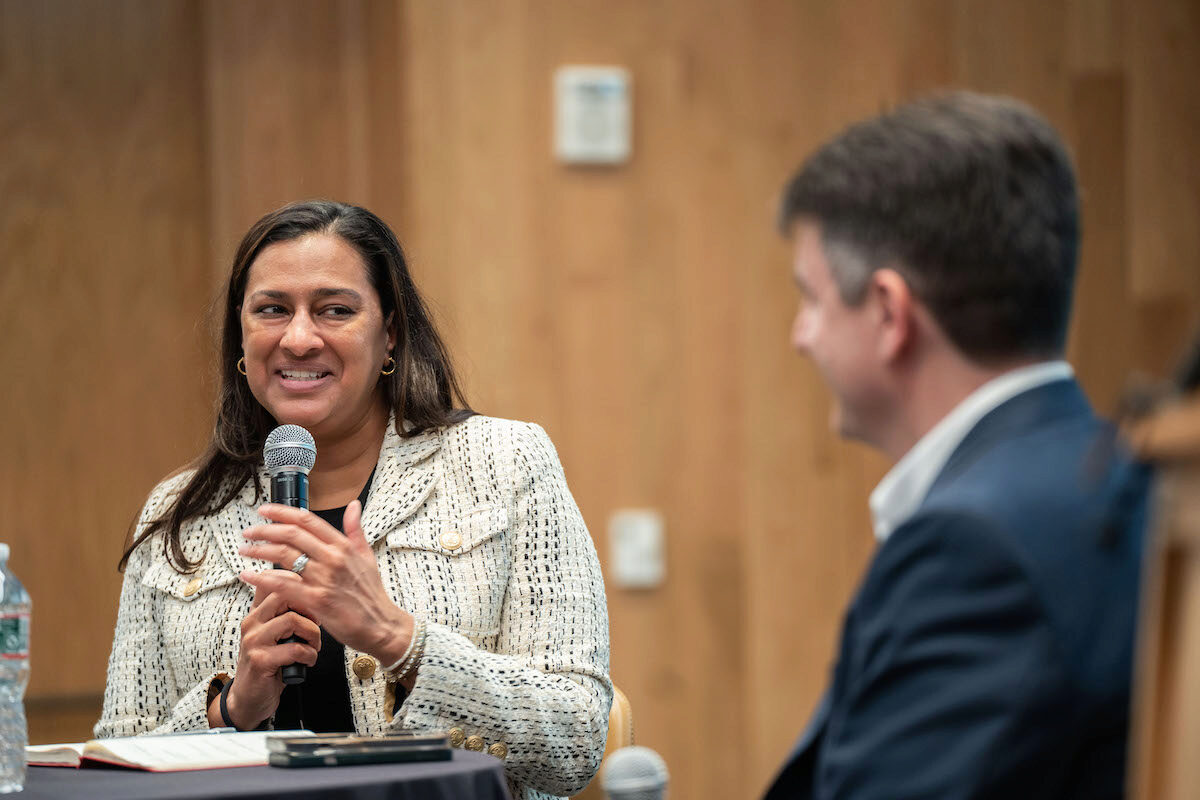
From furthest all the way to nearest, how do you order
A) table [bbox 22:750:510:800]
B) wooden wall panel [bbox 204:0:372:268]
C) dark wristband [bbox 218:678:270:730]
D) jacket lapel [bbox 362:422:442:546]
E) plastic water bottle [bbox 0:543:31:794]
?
wooden wall panel [bbox 204:0:372:268]
jacket lapel [bbox 362:422:442:546]
dark wristband [bbox 218:678:270:730]
plastic water bottle [bbox 0:543:31:794]
table [bbox 22:750:510:800]

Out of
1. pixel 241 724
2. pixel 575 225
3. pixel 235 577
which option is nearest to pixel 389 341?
pixel 235 577

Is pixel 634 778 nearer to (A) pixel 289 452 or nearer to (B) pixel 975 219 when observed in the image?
(B) pixel 975 219

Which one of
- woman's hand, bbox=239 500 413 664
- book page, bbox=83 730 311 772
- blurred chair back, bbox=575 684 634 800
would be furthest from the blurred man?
blurred chair back, bbox=575 684 634 800

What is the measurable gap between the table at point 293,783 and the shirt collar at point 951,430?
2.12 feet

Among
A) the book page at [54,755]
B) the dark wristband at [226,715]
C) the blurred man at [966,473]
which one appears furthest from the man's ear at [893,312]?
the dark wristband at [226,715]

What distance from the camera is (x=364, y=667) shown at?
7.64ft

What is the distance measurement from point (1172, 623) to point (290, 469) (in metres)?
1.50

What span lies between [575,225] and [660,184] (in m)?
0.27

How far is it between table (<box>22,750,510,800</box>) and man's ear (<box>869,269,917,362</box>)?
0.74m

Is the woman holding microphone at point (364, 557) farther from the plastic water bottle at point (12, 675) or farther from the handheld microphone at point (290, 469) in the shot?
the plastic water bottle at point (12, 675)

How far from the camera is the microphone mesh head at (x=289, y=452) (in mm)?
2205

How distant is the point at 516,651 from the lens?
2.46 meters

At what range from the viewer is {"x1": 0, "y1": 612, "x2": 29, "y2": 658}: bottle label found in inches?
69.9

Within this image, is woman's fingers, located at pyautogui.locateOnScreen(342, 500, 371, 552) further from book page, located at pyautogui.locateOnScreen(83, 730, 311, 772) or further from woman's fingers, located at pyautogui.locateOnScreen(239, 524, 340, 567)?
book page, located at pyautogui.locateOnScreen(83, 730, 311, 772)
